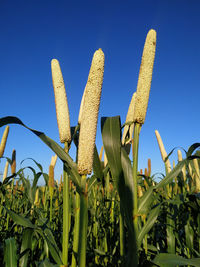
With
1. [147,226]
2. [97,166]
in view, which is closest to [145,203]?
[147,226]

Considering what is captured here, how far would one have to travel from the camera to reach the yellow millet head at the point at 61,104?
1575 mm

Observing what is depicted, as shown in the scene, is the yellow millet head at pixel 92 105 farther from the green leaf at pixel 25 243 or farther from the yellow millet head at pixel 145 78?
the green leaf at pixel 25 243

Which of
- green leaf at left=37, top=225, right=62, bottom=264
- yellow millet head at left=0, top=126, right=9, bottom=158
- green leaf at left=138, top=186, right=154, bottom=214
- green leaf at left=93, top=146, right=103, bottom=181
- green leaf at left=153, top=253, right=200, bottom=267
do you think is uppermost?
yellow millet head at left=0, top=126, right=9, bottom=158

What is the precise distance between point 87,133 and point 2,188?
8.30ft

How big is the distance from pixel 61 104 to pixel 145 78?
0.64 meters

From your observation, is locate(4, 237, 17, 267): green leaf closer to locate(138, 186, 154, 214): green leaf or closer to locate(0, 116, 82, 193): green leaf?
locate(0, 116, 82, 193): green leaf

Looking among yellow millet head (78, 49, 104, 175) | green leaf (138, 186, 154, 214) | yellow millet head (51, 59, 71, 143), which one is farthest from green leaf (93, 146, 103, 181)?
yellow millet head (78, 49, 104, 175)

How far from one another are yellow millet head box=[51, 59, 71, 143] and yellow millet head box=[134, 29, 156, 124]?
513mm

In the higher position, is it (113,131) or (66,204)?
(113,131)

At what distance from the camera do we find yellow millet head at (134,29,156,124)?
1.38 metres

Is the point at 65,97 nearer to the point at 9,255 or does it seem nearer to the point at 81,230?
the point at 81,230

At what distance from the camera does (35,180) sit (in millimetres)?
2654

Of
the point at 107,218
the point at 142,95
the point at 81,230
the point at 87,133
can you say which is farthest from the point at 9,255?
the point at 107,218

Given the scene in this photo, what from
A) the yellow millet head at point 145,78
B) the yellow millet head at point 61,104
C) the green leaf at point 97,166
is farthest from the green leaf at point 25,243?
the yellow millet head at point 145,78
